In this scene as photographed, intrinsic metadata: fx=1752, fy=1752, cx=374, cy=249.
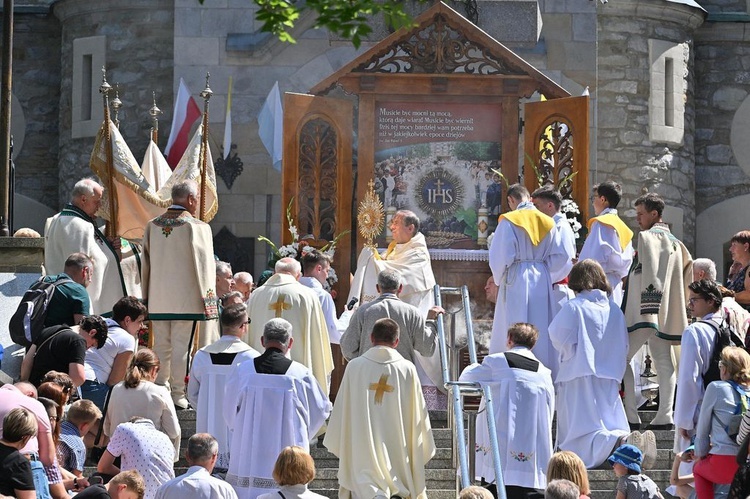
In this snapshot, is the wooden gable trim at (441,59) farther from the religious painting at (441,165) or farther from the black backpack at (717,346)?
the black backpack at (717,346)

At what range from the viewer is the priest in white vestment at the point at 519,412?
1257 centimetres

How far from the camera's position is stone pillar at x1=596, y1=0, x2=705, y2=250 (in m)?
24.2

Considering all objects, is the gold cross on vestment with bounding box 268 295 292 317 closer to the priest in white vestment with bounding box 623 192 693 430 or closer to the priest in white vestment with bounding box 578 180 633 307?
the priest in white vestment with bounding box 578 180 633 307

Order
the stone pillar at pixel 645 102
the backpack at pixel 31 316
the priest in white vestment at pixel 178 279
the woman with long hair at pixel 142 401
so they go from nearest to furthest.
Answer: the woman with long hair at pixel 142 401, the backpack at pixel 31 316, the priest in white vestment at pixel 178 279, the stone pillar at pixel 645 102

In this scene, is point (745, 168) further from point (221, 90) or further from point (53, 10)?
point (53, 10)

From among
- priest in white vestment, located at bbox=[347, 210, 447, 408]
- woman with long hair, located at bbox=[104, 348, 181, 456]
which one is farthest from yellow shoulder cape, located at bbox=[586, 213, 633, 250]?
woman with long hair, located at bbox=[104, 348, 181, 456]

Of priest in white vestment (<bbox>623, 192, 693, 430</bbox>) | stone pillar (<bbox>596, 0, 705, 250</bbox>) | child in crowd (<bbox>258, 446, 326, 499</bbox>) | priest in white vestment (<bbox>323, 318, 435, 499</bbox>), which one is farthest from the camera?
stone pillar (<bbox>596, 0, 705, 250</bbox>)

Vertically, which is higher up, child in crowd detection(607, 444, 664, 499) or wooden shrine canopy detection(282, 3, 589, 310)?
wooden shrine canopy detection(282, 3, 589, 310)

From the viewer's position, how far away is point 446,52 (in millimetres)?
18594

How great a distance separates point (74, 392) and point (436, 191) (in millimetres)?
7037

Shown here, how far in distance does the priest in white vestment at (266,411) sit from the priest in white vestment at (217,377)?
41cm

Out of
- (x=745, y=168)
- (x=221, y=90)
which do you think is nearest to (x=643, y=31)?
(x=745, y=168)

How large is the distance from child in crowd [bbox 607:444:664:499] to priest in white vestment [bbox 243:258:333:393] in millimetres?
3586

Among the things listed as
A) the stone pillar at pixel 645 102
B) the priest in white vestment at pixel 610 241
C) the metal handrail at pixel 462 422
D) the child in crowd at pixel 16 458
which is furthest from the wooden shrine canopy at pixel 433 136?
the child in crowd at pixel 16 458
